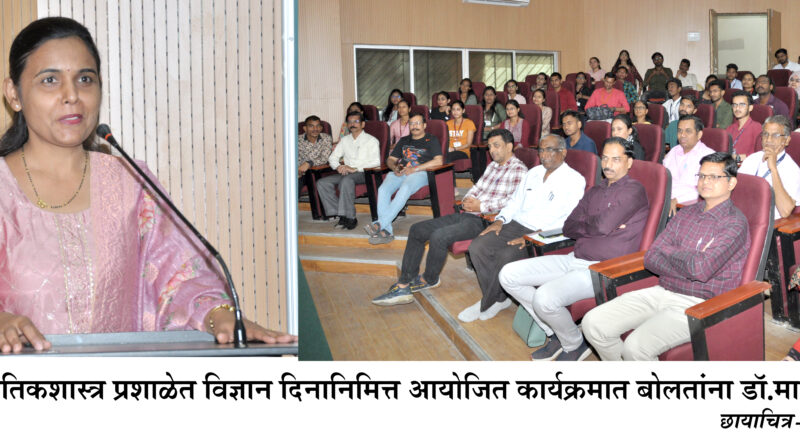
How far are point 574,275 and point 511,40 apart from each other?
463cm

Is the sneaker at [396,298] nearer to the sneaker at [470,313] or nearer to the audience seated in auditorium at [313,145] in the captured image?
the sneaker at [470,313]

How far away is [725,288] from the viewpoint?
1.45m

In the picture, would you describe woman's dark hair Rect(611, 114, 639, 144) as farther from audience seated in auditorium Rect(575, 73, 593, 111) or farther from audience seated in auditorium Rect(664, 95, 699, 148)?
audience seated in auditorium Rect(575, 73, 593, 111)

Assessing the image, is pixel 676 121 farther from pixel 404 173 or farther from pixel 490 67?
pixel 490 67

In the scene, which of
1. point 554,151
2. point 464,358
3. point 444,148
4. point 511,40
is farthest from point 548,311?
point 511,40

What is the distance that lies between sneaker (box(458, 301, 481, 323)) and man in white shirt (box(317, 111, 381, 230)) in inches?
42.5

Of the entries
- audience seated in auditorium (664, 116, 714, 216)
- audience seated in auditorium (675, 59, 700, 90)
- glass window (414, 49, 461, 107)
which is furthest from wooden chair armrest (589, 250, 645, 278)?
audience seated in auditorium (675, 59, 700, 90)

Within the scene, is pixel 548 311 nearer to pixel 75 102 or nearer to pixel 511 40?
pixel 75 102

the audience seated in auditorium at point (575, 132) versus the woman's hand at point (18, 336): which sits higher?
the audience seated in auditorium at point (575, 132)

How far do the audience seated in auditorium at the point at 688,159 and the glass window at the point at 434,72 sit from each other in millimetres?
3527

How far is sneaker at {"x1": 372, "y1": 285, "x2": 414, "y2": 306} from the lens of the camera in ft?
7.65

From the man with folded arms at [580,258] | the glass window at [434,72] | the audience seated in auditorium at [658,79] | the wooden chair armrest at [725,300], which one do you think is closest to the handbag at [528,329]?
the man with folded arms at [580,258]

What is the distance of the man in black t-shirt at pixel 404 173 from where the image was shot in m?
2.83

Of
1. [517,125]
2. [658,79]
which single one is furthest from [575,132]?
[658,79]
